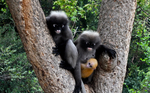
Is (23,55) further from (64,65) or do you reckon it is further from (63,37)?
(64,65)

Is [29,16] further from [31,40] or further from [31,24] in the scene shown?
[31,40]

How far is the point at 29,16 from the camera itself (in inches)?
85.1

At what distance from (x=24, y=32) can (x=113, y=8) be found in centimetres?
180

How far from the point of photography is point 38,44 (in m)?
2.25

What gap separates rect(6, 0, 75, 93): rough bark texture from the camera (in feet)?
6.99

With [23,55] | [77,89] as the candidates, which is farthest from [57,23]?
[23,55]

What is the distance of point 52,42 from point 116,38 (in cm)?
124

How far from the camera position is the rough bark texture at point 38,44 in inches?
83.8

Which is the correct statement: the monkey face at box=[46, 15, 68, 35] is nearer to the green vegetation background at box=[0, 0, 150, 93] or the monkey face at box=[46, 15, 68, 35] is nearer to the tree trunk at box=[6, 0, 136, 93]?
the tree trunk at box=[6, 0, 136, 93]

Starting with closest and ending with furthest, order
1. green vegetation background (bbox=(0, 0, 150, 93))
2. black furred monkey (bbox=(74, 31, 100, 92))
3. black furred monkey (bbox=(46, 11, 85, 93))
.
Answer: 1. black furred monkey (bbox=(46, 11, 85, 93))
2. black furred monkey (bbox=(74, 31, 100, 92))
3. green vegetation background (bbox=(0, 0, 150, 93))

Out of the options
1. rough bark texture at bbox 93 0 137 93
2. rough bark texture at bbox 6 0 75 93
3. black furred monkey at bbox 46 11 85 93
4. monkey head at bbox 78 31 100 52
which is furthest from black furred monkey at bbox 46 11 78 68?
rough bark texture at bbox 93 0 137 93

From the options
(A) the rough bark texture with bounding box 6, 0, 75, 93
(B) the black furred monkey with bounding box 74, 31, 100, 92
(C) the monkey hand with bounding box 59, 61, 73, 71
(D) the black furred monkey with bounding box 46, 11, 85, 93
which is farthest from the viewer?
(B) the black furred monkey with bounding box 74, 31, 100, 92

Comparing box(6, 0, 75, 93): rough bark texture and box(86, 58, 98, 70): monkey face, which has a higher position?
box(6, 0, 75, 93): rough bark texture

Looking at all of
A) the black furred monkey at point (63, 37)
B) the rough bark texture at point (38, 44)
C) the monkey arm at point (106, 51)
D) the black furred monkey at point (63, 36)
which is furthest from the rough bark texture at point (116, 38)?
the rough bark texture at point (38, 44)
